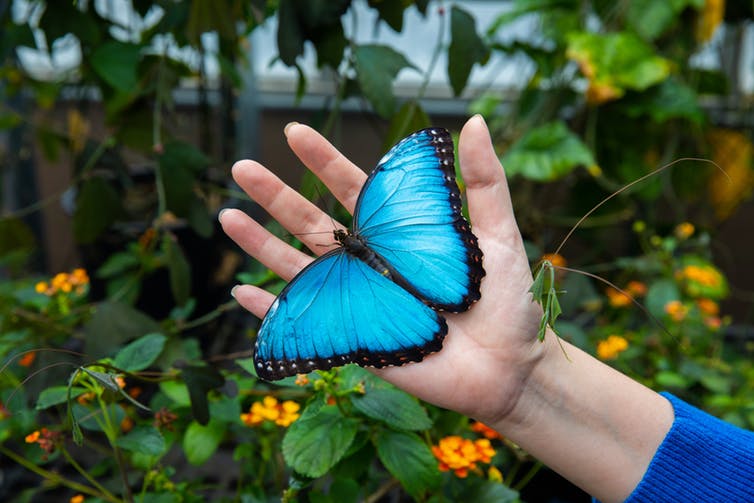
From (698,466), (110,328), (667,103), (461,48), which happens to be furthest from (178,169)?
(667,103)

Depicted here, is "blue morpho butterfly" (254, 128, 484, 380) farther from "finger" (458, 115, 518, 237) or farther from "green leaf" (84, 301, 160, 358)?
"green leaf" (84, 301, 160, 358)

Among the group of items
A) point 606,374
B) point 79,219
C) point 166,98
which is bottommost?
point 79,219

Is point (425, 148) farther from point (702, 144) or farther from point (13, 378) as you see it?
point (702, 144)

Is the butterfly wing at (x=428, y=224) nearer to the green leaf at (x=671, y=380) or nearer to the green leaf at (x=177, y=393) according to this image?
the green leaf at (x=177, y=393)

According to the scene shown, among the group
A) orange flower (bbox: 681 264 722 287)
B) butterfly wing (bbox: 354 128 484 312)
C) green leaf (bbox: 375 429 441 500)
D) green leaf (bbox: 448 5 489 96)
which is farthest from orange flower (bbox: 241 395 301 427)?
orange flower (bbox: 681 264 722 287)

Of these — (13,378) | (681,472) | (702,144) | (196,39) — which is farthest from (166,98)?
(702,144)

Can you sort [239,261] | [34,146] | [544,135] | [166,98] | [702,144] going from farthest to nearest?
1. [34,146]
2. [702,144]
3. [239,261]
4. [544,135]
5. [166,98]
